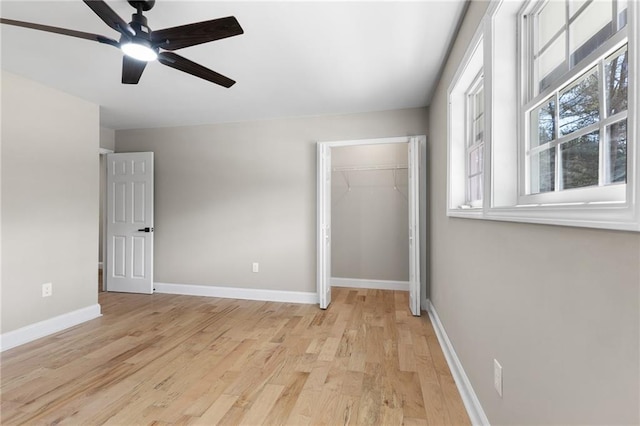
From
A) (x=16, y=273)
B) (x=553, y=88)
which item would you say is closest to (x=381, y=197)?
(x=553, y=88)

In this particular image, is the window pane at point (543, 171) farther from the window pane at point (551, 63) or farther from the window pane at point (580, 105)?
the window pane at point (551, 63)

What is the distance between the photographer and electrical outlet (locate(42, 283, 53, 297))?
278 cm

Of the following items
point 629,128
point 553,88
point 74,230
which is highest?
point 553,88

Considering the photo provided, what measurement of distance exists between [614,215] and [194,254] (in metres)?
4.26

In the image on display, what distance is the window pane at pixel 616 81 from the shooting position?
2.38 ft

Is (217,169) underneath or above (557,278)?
above

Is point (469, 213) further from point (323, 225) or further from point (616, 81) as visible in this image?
point (323, 225)

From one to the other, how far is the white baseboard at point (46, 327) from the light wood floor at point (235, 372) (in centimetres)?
10

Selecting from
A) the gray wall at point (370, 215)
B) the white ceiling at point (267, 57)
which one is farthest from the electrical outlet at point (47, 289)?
the gray wall at point (370, 215)

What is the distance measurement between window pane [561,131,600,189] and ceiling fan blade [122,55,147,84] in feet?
7.54

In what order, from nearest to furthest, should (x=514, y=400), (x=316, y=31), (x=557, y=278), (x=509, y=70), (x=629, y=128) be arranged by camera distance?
(x=629, y=128)
(x=557, y=278)
(x=514, y=400)
(x=509, y=70)
(x=316, y=31)

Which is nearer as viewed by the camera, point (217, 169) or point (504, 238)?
point (504, 238)

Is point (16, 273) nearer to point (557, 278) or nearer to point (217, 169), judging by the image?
point (217, 169)

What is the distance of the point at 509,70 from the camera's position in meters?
1.30
